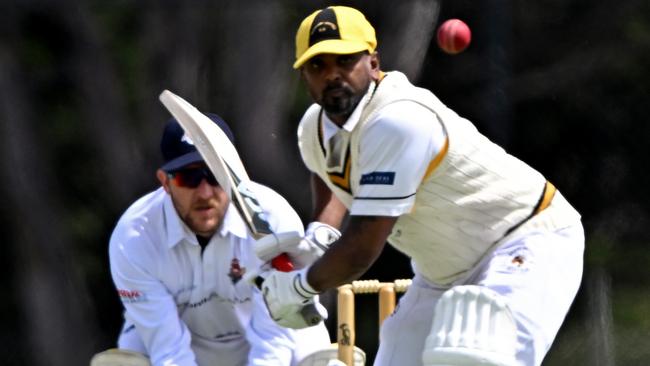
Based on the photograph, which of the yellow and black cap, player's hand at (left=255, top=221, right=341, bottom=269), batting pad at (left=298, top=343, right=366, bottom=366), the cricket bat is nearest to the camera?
the yellow and black cap

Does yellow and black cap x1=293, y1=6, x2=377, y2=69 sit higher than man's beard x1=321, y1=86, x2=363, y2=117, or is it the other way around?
yellow and black cap x1=293, y1=6, x2=377, y2=69

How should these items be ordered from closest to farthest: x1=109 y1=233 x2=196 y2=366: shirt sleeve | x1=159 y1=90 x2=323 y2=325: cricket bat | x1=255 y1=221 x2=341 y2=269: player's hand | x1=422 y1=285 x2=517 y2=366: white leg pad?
1. x1=422 y1=285 x2=517 y2=366: white leg pad
2. x1=255 y1=221 x2=341 y2=269: player's hand
3. x1=159 y1=90 x2=323 y2=325: cricket bat
4. x1=109 y1=233 x2=196 y2=366: shirt sleeve

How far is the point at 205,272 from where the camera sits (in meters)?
6.27

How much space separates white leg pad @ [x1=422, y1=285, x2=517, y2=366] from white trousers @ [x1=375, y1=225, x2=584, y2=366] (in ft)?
0.24

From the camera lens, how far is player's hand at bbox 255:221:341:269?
528 cm

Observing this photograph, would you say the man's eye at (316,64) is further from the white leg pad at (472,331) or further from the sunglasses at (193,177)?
the sunglasses at (193,177)

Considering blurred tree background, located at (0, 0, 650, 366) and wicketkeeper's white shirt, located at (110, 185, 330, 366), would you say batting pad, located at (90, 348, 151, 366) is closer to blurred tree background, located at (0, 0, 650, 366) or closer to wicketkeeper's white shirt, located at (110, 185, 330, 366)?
wicketkeeper's white shirt, located at (110, 185, 330, 366)

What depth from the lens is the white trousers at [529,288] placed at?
198 inches

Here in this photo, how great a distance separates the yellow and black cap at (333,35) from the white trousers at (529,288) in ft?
2.13

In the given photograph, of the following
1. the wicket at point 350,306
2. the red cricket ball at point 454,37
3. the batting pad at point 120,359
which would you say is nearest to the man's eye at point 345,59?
the wicket at point 350,306

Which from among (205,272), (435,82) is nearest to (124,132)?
(435,82)

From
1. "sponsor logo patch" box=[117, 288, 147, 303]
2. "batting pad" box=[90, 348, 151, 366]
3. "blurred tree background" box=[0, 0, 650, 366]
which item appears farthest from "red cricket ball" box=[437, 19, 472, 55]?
"batting pad" box=[90, 348, 151, 366]

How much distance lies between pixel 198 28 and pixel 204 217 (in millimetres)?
3447

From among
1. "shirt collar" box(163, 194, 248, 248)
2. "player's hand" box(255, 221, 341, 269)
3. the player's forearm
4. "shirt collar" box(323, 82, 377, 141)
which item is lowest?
"shirt collar" box(163, 194, 248, 248)
